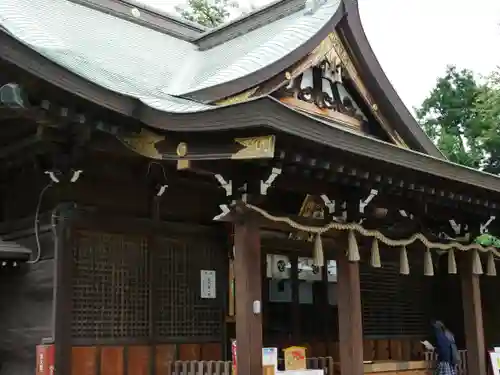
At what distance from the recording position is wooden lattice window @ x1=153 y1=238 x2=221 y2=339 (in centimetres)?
748

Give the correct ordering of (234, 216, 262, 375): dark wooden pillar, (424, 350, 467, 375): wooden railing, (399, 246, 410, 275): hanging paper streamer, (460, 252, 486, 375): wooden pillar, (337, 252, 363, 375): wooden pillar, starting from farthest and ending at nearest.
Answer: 1. (424, 350, 467, 375): wooden railing
2. (460, 252, 486, 375): wooden pillar
3. (399, 246, 410, 275): hanging paper streamer
4. (337, 252, 363, 375): wooden pillar
5. (234, 216, 262, 375): dark wooden pillar

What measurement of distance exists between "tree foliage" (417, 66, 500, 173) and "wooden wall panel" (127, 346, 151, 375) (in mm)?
18242

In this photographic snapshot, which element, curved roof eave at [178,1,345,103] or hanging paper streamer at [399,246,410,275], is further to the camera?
hanging paper streamer at [399,246,410,275]

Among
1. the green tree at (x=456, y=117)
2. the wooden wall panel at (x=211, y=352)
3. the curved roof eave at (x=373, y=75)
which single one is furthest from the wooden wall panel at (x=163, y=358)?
the green tree at (x=456, y=117)

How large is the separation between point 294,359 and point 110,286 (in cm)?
209

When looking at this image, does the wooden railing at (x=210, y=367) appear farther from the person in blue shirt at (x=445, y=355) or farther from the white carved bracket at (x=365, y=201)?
the person in blue shirt at (x=445, y=355)

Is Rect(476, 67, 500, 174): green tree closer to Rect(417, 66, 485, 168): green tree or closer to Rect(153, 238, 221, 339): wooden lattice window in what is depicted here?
Rect(417, 66, 485, 168): green tree

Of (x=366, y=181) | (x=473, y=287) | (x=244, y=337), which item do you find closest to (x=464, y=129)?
(x=473, y=287)

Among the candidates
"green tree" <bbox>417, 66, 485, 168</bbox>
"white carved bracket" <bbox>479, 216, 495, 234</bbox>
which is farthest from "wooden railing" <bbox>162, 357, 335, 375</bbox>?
"green tree" <bbox>417, 66, 485, 168</bbox>

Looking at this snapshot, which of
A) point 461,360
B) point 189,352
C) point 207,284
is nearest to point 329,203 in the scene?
point 207,284

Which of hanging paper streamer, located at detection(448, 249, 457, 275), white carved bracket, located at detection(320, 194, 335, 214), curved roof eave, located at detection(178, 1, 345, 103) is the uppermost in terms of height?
curved roof eave, located at detection(178, 1, 345, 103)

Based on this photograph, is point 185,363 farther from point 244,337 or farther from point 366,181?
point 366,181

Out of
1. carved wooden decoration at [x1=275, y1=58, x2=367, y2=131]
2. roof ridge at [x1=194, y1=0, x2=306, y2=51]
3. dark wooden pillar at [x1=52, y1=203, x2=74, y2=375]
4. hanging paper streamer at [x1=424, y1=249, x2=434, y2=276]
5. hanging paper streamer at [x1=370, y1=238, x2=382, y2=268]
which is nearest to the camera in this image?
dark wooden pillar at [x1=52, y1=203, x2=74, y2=375]

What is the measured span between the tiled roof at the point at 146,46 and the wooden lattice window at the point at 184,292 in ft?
5.96
